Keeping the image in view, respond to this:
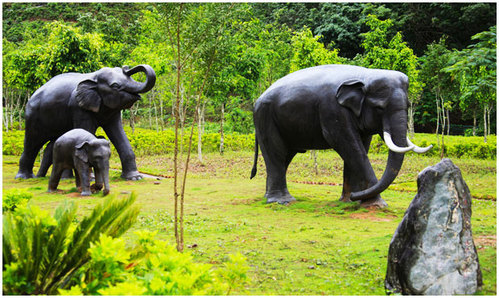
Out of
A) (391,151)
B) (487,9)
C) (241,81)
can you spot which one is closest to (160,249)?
(391,151)

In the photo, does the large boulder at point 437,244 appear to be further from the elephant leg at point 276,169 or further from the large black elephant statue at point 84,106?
the large black elephant statue at point 84,106

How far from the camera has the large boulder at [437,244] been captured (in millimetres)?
4328

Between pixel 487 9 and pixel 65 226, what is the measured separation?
3288cm

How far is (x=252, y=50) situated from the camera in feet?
69.0

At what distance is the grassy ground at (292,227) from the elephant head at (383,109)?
904mm

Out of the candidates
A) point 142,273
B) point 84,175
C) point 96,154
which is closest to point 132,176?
point 84,175

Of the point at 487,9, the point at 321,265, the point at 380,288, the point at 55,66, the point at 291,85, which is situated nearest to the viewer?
the point at 380,288

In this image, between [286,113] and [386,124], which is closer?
[386,124]

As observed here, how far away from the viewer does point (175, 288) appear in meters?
3.08

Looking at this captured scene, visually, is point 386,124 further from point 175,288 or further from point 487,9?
point 487,9

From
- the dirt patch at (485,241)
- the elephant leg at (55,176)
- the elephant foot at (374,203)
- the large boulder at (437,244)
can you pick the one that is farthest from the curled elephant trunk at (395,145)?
the elephant leg at (55,176)

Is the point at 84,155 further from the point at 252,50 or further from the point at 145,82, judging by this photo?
the point at 252,50

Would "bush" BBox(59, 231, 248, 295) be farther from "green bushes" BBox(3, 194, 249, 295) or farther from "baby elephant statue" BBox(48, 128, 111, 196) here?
"baby elephant statue" BBox(48, 128, 111, 196)

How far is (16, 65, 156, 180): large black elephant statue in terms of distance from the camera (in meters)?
13.0
